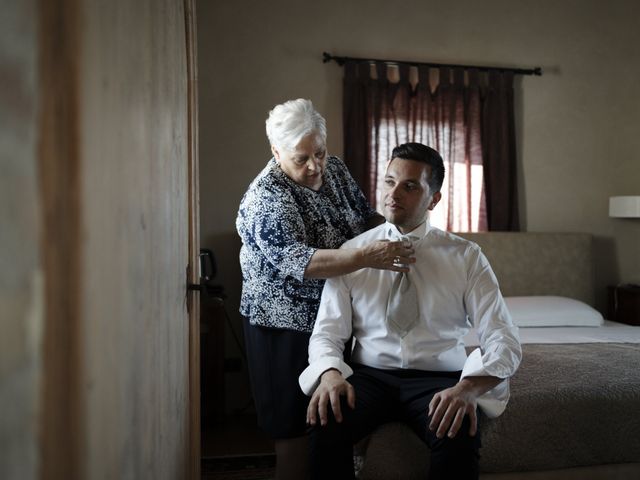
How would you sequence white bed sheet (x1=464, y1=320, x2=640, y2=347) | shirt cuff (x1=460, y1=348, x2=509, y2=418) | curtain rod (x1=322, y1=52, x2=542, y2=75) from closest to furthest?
shirt cuff (x1=460, y1=348, x2=509, y2=418)
white bed sheet (x1=464, y1=320, x2=640, y2=347)
curtain rod (x1=322, y1=52, x2=542, y2=75)

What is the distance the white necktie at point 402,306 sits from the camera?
179cm

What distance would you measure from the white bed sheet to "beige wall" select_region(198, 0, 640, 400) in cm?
117

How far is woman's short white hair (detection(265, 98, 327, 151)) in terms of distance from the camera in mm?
1917

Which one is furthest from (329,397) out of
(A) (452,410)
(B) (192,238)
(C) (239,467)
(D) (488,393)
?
(C) (239,467)

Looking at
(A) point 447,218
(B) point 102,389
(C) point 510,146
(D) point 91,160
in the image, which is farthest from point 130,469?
(C) point 510,146

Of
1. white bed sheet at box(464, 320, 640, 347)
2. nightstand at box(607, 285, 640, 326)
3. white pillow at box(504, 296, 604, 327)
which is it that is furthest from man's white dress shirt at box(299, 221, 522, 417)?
nightstand at box(607, 285, 640, 326)

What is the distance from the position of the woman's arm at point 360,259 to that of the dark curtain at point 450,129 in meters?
2.28

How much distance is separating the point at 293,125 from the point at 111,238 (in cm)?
124

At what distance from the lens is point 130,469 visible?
0.88 meters

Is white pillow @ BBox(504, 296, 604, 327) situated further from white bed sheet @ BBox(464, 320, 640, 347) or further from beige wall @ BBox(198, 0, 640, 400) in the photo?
beige wall @ BBox(198, 0, 640, 400)

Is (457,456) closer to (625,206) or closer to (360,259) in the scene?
(360,259)

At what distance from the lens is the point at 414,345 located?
5.83 ft

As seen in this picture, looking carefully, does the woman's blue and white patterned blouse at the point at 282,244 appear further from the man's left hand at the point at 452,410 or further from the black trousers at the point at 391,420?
the man's left hand at the point at 452,410

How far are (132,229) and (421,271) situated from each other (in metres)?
1.16
